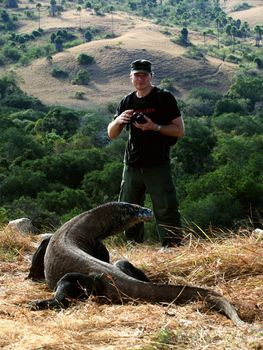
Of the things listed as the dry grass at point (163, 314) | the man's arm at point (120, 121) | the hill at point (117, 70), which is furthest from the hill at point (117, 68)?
the dry grass at point (163, 314)

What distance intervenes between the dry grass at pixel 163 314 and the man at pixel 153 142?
74 cm

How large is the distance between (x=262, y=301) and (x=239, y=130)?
176 ft

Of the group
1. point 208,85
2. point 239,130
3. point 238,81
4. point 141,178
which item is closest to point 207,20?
point 208,85

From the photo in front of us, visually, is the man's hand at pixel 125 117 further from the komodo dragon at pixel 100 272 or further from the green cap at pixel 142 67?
the komodo dragon at pixel 100 272

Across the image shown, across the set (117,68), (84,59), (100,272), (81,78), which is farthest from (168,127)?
(84,59)

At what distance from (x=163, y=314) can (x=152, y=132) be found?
8.98 feet

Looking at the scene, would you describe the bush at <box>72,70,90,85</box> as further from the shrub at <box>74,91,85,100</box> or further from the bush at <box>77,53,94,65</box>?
the bush at <box>77,53,94,65</box>

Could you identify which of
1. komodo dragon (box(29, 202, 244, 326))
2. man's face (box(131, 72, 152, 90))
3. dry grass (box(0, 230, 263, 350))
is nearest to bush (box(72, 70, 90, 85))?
man's face (box(131, 72, 152, 90))

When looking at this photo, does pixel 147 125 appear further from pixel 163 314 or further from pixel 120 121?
pixel 163 314

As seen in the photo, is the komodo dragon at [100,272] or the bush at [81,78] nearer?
the komodo dragon at [100,272]

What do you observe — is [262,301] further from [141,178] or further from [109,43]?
[109,43]

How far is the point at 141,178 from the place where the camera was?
633 cm

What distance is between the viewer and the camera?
19.6 ft

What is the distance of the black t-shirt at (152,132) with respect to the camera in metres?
6.14
